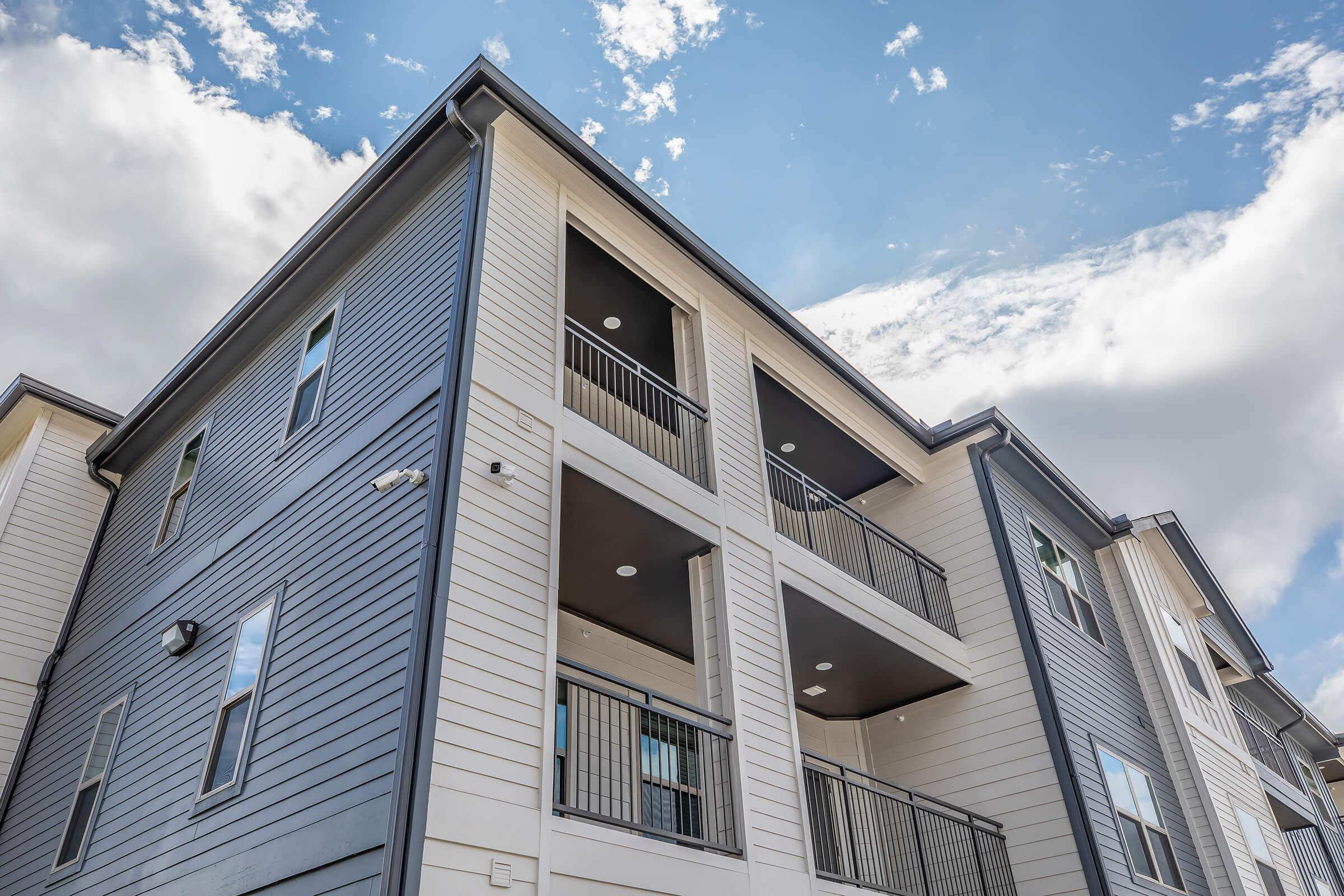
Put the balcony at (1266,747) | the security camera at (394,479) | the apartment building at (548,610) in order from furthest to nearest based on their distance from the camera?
the balcony at (1266,747)
the security camera at (394,479)
the apartment building at (548,610)

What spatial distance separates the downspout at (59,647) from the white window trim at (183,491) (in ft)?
6.19

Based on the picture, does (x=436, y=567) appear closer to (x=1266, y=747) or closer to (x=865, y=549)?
(x=865, y=549)

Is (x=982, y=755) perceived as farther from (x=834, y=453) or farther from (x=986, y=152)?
(x=986, y=152)

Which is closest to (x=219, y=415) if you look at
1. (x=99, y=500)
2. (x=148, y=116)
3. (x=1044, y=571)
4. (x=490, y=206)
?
(x=99, y=500)

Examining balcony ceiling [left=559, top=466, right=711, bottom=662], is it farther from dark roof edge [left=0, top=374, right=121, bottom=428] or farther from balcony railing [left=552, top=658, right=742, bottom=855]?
dark roof edge [left=0, top=374, right=121, bottom=428]

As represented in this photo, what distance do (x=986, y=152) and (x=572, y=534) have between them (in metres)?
14.6

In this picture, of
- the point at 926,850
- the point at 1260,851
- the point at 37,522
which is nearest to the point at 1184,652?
the point at 1260,851

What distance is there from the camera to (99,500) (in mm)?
12273

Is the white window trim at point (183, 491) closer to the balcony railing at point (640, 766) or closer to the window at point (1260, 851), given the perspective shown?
the balcony railing at point (640, 766)

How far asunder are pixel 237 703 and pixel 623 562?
140 inches

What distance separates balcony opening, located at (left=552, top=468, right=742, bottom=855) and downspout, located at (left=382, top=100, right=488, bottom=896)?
1.08 meters

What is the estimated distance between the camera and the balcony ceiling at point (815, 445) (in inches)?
466

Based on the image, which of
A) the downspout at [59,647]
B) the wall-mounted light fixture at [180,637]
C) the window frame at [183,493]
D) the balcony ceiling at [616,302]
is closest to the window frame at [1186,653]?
the balcony ceiling at [616,302]

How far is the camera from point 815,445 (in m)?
12.8
